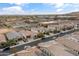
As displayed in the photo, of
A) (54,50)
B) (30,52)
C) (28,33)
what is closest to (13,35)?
(28,33)

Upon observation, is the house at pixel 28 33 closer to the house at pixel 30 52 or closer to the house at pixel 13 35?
the house at pixel 13 35

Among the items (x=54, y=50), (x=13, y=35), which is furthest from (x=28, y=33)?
(x=54, y=50)

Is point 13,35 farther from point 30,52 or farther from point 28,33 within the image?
point 30,52

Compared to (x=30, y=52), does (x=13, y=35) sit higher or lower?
higher

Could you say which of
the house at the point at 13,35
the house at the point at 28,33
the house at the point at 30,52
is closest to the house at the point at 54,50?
the house at the point at 30,52

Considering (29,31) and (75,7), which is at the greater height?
(75,7)

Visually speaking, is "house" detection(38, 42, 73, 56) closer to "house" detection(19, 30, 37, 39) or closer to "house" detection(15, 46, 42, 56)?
"house" detection(15, 46, 42, 56)

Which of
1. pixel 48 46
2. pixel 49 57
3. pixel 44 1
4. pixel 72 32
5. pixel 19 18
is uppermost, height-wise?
pixel 44 1

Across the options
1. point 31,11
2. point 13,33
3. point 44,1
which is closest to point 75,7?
point 44,1

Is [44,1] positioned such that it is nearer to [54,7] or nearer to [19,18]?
[54,7]

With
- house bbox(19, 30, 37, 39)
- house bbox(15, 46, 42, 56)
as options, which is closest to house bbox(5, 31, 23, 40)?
house bbox(19, 30, 37, 39)
